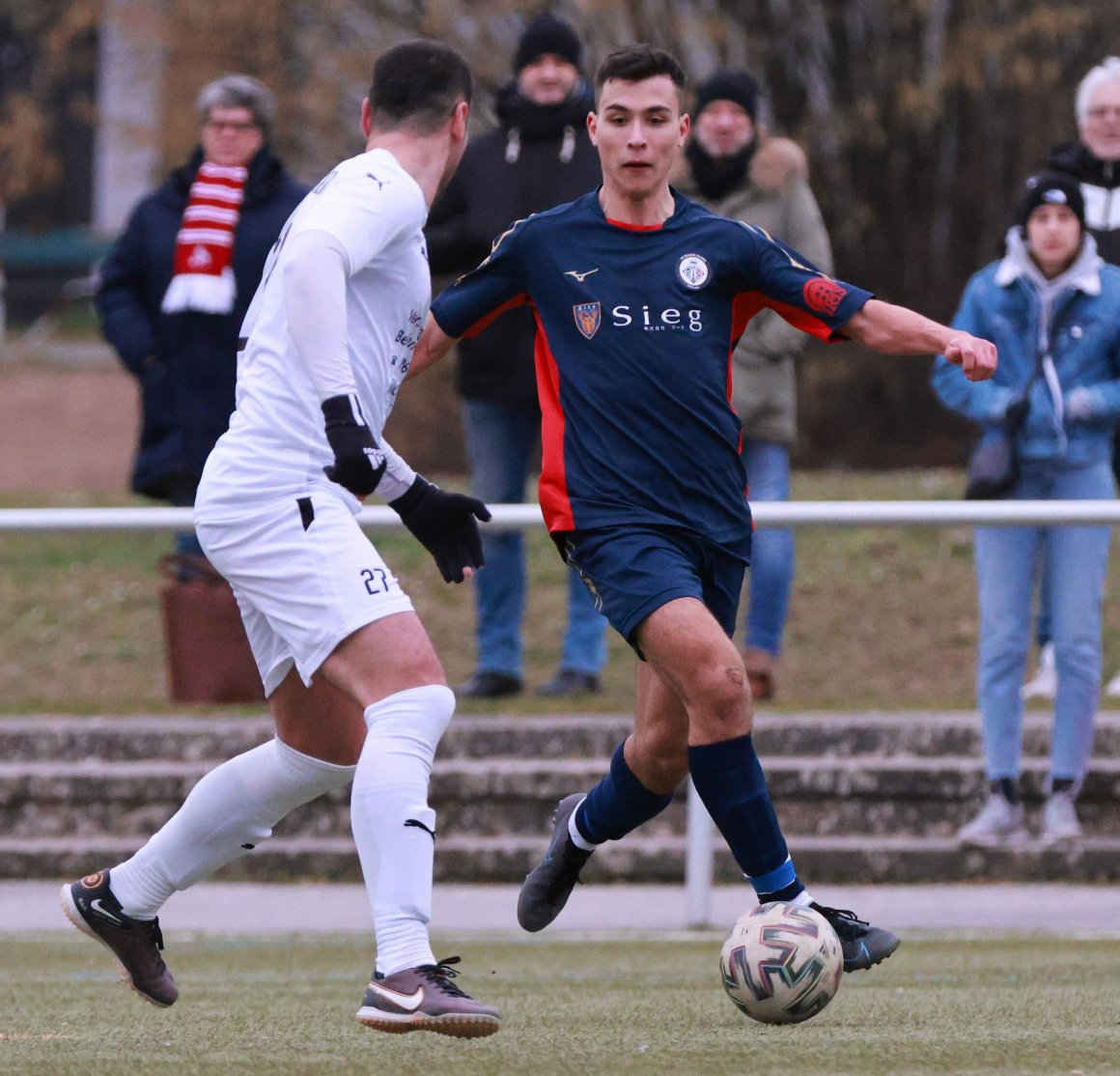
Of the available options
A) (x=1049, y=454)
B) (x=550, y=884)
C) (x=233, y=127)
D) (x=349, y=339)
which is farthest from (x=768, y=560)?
(x=349, y=339)

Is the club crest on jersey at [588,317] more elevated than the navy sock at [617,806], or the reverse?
the club crest on jersey at [588,317]

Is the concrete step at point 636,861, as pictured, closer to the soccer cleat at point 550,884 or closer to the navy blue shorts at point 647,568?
the soccer cleat at point 550,884

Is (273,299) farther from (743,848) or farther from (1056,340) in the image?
(1056,340)

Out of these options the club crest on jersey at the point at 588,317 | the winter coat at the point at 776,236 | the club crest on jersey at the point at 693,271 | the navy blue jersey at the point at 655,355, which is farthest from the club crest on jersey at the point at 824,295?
the winter coat at the point at 776,236

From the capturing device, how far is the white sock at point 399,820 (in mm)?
4520

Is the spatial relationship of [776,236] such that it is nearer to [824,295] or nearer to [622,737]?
[622,737]

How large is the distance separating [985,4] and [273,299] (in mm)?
13294

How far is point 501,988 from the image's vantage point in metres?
5.86

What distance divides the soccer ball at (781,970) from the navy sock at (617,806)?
81 cm

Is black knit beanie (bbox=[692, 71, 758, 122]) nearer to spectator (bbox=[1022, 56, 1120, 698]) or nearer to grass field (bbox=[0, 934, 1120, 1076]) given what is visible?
spectator (bbox=[1022, 56, 1120, 698])

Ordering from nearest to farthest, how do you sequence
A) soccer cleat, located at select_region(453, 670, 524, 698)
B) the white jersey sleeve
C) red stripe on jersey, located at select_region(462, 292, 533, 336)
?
the white jersey sleeve, red stripe on jersey, located at select_region(462, 292, 533, 336), soccer cleat, located at select_region(453, 670, 524, 698)

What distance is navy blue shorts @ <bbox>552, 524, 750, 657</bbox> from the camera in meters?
5.20

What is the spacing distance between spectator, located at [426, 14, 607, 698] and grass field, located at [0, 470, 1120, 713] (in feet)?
2.23

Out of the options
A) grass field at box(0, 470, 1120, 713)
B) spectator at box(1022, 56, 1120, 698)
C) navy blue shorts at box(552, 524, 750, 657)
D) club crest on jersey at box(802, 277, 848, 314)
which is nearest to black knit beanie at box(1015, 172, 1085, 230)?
spectator at box(1022, 56, 1120, 698)
